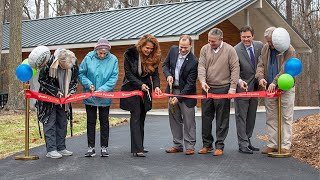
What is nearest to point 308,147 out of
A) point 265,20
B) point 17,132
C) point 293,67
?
point 293,67

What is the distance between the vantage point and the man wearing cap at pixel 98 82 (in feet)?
27.7

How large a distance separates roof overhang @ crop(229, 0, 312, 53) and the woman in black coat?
14213 mm

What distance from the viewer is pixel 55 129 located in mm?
8484

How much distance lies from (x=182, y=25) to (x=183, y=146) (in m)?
11.6

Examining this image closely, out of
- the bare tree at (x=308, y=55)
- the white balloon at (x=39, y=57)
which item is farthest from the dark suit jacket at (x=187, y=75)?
the bare tree at (x=308, y=55)

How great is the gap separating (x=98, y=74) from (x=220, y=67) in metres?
1.94

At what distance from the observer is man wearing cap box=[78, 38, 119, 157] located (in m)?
8.45

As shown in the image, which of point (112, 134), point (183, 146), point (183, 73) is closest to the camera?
point (183, 73)

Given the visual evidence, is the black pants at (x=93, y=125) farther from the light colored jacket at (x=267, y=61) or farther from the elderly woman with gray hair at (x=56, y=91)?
the light colored jacket at (x=267, y=61)

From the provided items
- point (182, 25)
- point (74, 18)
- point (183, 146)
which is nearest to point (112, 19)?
point (74, 18)

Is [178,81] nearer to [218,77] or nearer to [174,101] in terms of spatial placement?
[174,101]

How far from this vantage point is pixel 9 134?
488 inches

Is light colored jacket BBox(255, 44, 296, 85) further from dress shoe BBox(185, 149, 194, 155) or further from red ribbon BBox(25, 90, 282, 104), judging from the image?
dress shoe BBox(185, 149, 194, 155)

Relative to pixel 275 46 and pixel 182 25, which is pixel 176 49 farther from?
pixel 182 25
